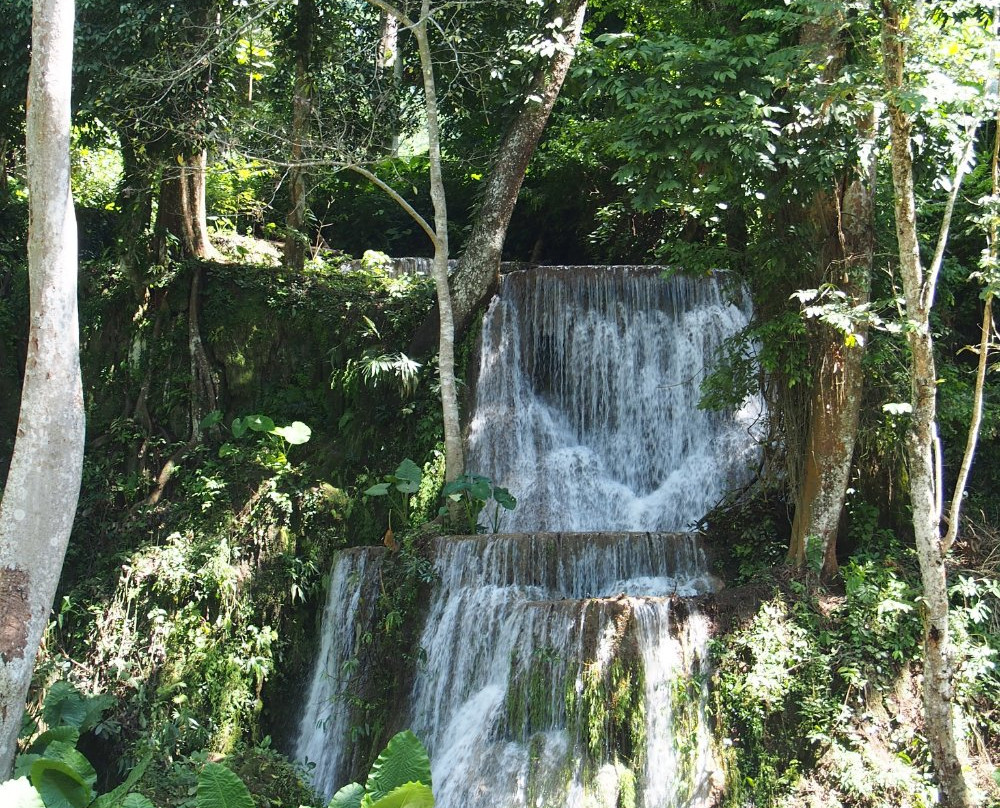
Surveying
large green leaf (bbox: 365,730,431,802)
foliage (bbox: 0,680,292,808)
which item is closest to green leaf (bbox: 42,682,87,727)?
foliage (bbox: 0,680,292,808)

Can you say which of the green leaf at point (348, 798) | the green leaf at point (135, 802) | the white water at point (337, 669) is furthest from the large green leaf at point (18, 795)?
the white water at point (337, 669)

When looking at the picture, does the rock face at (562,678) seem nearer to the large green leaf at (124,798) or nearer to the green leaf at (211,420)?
the large green leaf at (124,798)

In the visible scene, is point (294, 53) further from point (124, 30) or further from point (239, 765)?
point (239, 765)

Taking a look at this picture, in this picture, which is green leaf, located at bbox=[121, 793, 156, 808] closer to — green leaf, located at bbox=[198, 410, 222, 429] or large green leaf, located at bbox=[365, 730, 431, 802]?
large green leaf, located at bbox=[365, 730, 431, 802]

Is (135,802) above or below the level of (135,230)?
below

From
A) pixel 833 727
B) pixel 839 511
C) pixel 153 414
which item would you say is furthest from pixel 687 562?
pixel 153 414

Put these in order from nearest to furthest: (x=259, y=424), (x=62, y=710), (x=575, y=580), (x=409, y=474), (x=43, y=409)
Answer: (x=43, y=409), (x=62, y=710), (x=575, y=580), (x=409, y=474), (x=259, y=424)

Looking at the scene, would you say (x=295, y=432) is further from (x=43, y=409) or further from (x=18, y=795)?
(x=18, y=795)

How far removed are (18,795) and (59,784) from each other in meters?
1.37

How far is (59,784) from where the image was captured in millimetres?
6363

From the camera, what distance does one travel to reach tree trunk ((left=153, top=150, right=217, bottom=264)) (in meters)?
12.9

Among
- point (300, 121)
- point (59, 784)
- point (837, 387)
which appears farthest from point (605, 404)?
point (59, 784)

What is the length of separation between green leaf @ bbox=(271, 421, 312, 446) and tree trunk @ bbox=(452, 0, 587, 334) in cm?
212

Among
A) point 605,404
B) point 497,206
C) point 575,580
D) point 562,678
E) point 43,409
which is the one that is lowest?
point 562,678
